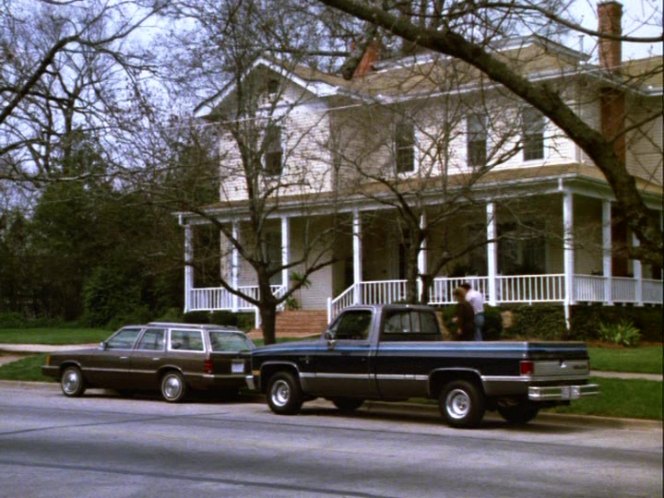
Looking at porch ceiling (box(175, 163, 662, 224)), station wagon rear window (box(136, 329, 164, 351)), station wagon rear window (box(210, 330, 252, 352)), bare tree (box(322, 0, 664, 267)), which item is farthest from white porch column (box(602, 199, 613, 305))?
bare tree (box(322, 0, 664, 267))

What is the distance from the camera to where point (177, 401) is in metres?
19.3

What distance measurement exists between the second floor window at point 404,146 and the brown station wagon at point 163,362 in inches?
231

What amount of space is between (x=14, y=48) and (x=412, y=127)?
28.3ft

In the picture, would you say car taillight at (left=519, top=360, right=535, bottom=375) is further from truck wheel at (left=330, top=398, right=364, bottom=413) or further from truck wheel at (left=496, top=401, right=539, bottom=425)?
truck wheel at (left=330, top=398, right=364, bottom=413)

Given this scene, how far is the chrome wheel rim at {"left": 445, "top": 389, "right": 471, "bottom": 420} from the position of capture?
598 inches

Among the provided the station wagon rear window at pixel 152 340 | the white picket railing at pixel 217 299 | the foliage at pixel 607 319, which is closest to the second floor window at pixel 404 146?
the station wagon rear window at pixel 152 340

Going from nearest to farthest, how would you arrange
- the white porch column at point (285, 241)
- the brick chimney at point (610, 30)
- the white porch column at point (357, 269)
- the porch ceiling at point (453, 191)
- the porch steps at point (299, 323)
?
the brick chimney at point (610, 30)
the porch ceiling at point (453, 191)
the white porch column at point (357, 269)
the white porch column at point (285, 241)
the porch steps at point (299, 323)

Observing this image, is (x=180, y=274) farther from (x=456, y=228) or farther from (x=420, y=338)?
(x=420, y=338)

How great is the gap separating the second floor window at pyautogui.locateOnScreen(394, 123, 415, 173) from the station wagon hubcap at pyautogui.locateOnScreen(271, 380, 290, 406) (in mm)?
7379

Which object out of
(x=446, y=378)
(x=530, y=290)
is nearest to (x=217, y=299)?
(x=530, y=290)

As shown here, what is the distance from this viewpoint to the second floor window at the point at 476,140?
21.2 metres

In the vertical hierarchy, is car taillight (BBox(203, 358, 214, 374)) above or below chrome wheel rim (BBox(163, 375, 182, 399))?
above

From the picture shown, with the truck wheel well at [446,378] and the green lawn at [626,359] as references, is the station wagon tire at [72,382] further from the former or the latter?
the green lawn at [626,359]

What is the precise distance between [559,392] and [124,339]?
925cm
